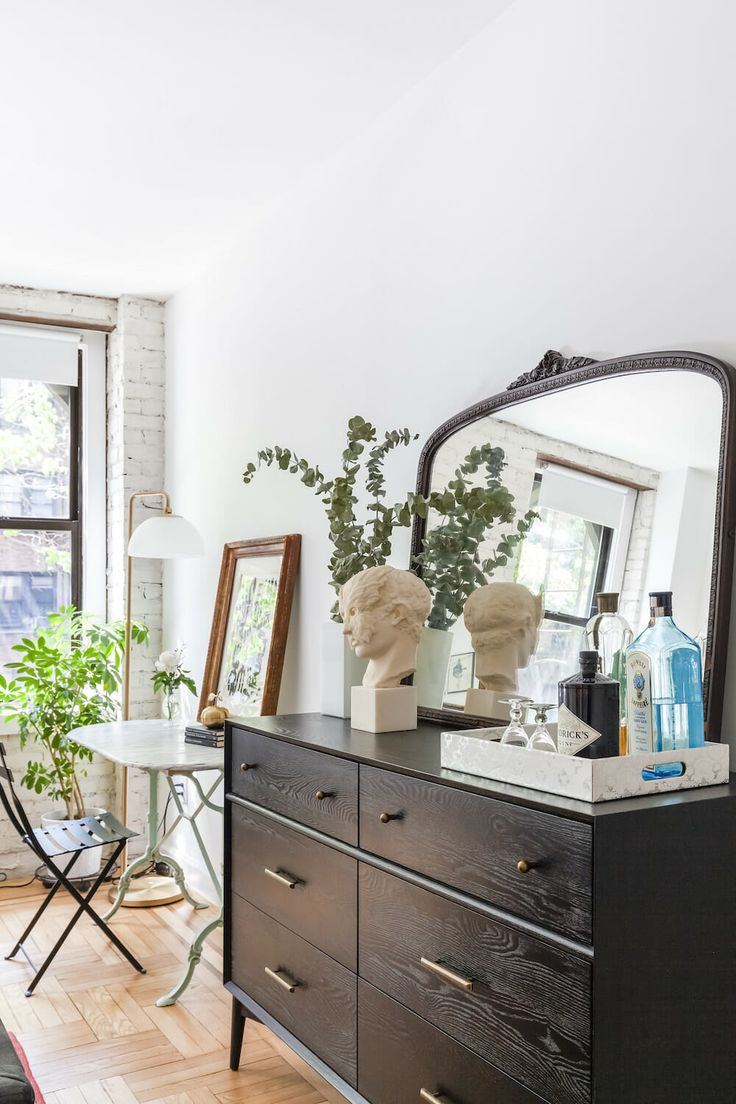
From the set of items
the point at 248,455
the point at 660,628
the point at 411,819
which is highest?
the point at 248,455

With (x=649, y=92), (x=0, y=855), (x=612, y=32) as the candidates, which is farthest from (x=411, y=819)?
(x=0, y=855)

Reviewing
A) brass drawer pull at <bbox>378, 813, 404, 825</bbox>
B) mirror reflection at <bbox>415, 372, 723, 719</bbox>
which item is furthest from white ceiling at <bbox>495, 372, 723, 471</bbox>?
brass drawer pull at <bbox>378, 813, 404, 825</bbox>

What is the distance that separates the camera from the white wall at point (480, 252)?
204 cm

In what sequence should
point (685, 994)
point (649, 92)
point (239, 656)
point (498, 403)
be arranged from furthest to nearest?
1. point (239, 656)
2. point (498, 403)
3. point (649, 92)
4. point (685, 994)

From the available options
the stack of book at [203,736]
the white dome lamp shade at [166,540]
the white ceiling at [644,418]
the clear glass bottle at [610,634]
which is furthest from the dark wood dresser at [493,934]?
the white dome lamp shade at [166,540]

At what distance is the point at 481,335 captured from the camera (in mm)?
2676

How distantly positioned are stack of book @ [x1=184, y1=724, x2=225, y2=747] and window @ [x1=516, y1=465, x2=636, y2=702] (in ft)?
4.83

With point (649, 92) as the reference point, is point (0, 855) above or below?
below

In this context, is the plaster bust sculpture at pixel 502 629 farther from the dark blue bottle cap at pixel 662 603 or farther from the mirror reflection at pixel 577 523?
the dark blue bottle cap at pixel 662 603

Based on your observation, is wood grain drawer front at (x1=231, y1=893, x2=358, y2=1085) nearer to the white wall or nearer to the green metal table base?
the green metal table base

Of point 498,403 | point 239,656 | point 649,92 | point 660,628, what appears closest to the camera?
point 660,628

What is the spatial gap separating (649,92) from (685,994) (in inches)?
71.4

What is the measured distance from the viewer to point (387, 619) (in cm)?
246

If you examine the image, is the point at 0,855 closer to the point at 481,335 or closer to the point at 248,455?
the point at 248,455
